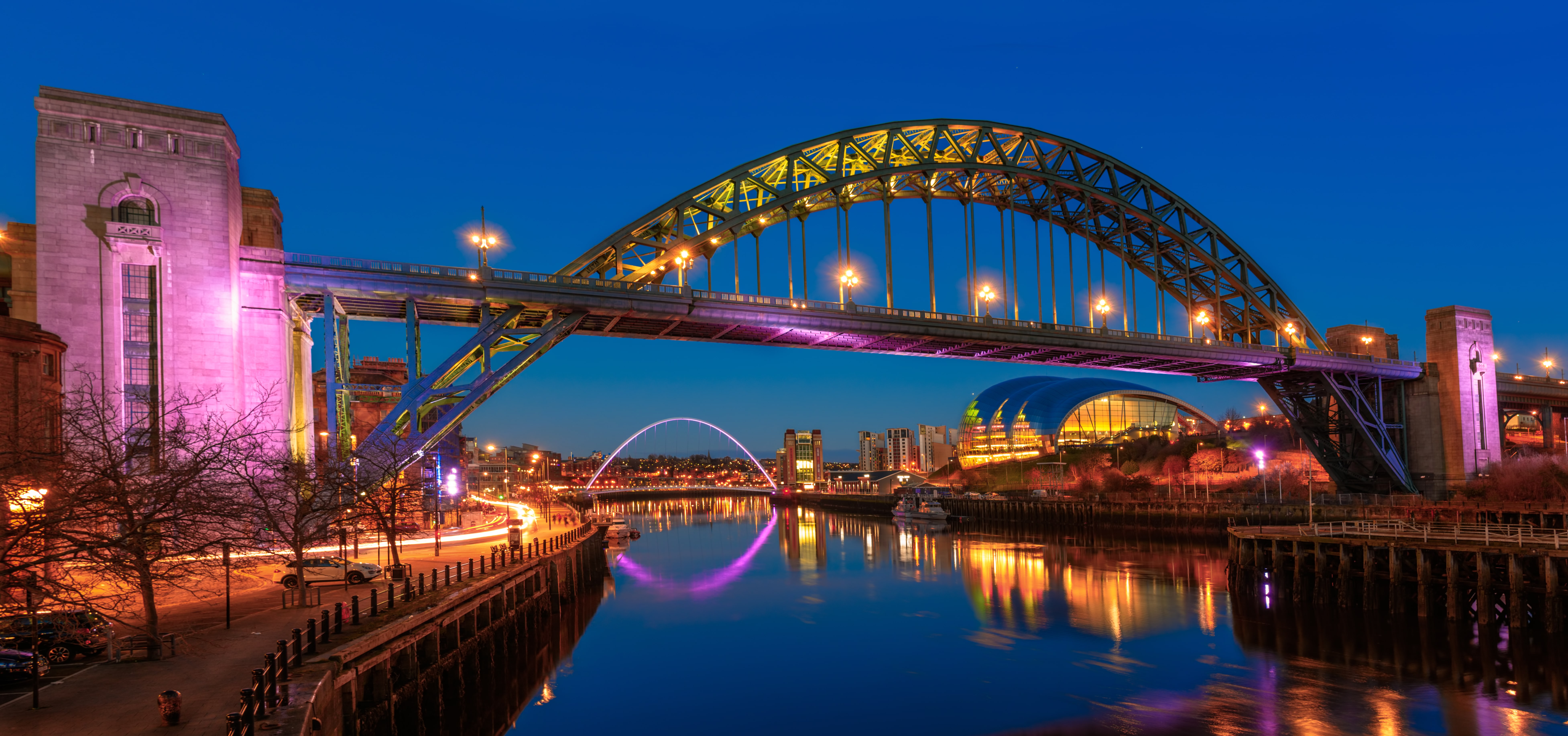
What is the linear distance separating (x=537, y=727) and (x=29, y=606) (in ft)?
53.7

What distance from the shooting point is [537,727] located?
27.3 m

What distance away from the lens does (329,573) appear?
31.0 m

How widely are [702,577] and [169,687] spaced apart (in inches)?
1859

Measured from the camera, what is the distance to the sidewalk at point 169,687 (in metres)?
15.0

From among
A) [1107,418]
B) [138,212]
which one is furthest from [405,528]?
[1107,418]

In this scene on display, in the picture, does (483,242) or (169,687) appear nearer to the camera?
(169,687)

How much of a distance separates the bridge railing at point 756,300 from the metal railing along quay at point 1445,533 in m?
18.9

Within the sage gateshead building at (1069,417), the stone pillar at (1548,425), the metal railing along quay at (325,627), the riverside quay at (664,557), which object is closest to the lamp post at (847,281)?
the riverside quay at (664,557)

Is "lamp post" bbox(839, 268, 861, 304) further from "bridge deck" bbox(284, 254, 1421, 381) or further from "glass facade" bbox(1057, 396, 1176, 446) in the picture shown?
"glass facade" bbox(1057, 396, 1176, 446)

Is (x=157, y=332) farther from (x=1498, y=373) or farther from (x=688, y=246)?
(x=1498, y=373)

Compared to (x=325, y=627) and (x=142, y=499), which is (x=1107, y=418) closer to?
(x=325, y=627)

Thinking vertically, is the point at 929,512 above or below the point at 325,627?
below

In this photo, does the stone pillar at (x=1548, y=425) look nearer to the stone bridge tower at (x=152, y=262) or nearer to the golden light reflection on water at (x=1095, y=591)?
the golden light reflection on water at (x=1095, y=591)

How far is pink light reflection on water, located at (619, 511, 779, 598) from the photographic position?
56.9 m
